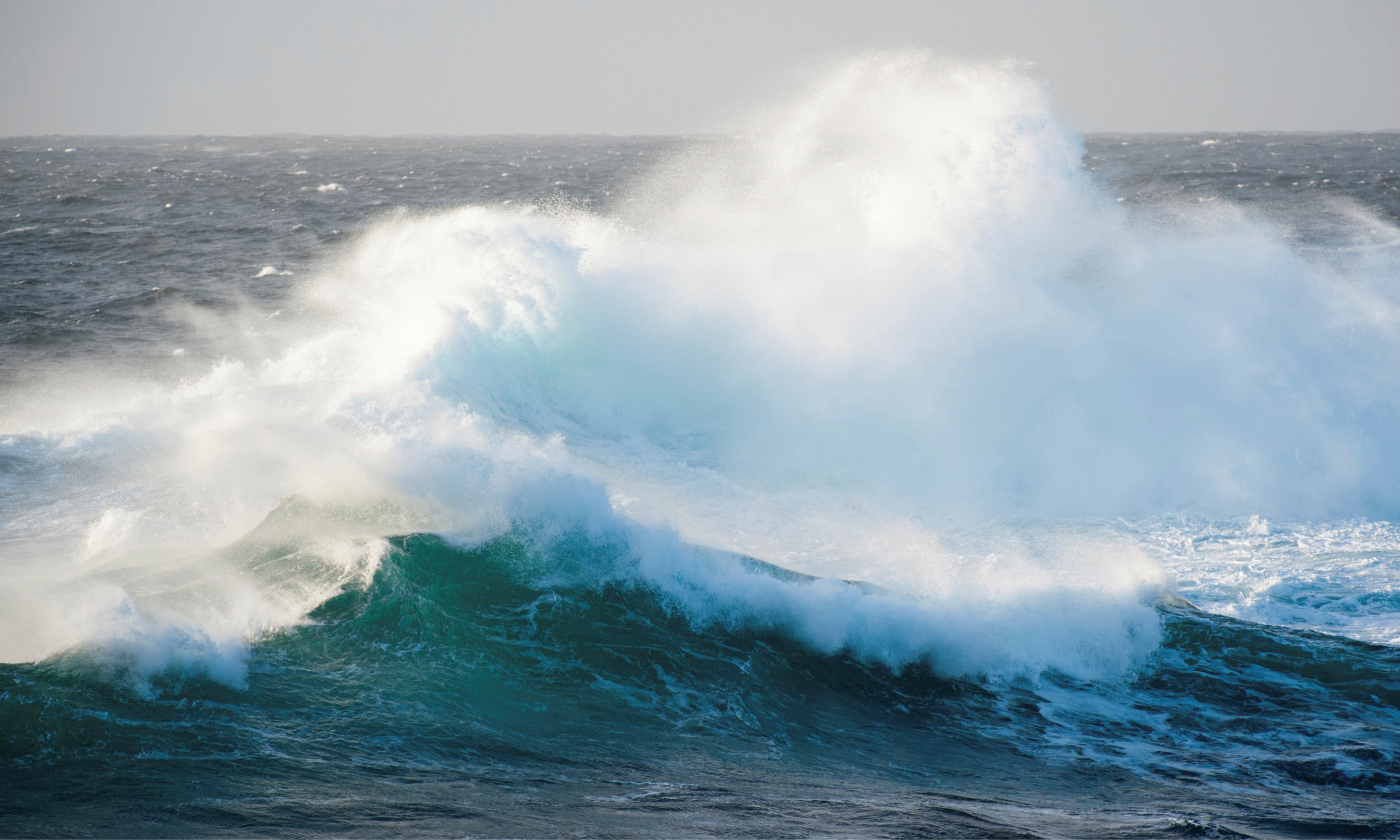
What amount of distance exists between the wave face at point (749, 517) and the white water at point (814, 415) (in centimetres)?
6

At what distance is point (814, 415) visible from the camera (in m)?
14.9

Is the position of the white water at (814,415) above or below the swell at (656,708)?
above

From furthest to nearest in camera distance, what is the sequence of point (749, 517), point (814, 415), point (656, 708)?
1. point (814, 415)
2. point (749, 517)
3. point (656, 708)

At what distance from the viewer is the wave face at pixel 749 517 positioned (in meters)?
6.07

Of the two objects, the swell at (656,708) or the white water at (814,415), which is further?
the white water at (814,415)

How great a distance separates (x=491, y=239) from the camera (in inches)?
640

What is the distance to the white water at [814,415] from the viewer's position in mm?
8633

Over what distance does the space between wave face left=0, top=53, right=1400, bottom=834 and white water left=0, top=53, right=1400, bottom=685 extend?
6cm

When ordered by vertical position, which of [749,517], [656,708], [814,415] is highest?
[814,415]

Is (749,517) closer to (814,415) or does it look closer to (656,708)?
(814,415)

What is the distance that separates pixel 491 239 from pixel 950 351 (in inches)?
298

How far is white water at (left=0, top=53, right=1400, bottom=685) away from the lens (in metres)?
8.63

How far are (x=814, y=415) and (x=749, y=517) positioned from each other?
312 cm

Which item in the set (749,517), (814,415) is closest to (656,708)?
(749,517)
